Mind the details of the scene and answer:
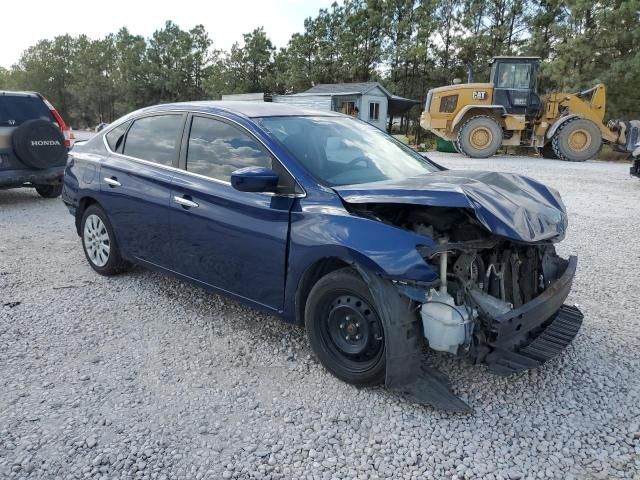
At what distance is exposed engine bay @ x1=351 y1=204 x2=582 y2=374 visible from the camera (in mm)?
2627

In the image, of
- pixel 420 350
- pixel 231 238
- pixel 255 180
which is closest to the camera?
pixel 420 350

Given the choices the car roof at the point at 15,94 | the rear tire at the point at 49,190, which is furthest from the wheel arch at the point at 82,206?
the rear tire at the point at 49,190

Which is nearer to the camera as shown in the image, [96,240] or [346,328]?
[346,328]

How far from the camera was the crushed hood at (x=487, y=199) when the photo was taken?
8.55 ft

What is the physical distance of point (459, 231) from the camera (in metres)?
2.94

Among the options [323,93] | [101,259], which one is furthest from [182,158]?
[323,93]

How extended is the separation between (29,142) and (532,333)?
7.85 m

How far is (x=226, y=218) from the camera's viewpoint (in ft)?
11.2

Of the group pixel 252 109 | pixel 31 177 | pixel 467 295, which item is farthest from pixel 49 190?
pixel 467 295

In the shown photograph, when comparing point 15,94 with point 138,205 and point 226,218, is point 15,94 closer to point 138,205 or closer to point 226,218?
point 138,205

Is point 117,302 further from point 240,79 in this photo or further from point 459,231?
point 240,79

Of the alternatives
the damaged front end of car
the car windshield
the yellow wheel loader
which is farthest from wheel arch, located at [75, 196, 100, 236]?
the yellow wheel loader

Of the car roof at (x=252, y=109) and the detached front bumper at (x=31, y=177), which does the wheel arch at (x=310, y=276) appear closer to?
the car roof at (x=252, y=109)

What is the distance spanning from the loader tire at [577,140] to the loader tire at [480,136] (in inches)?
75.9
